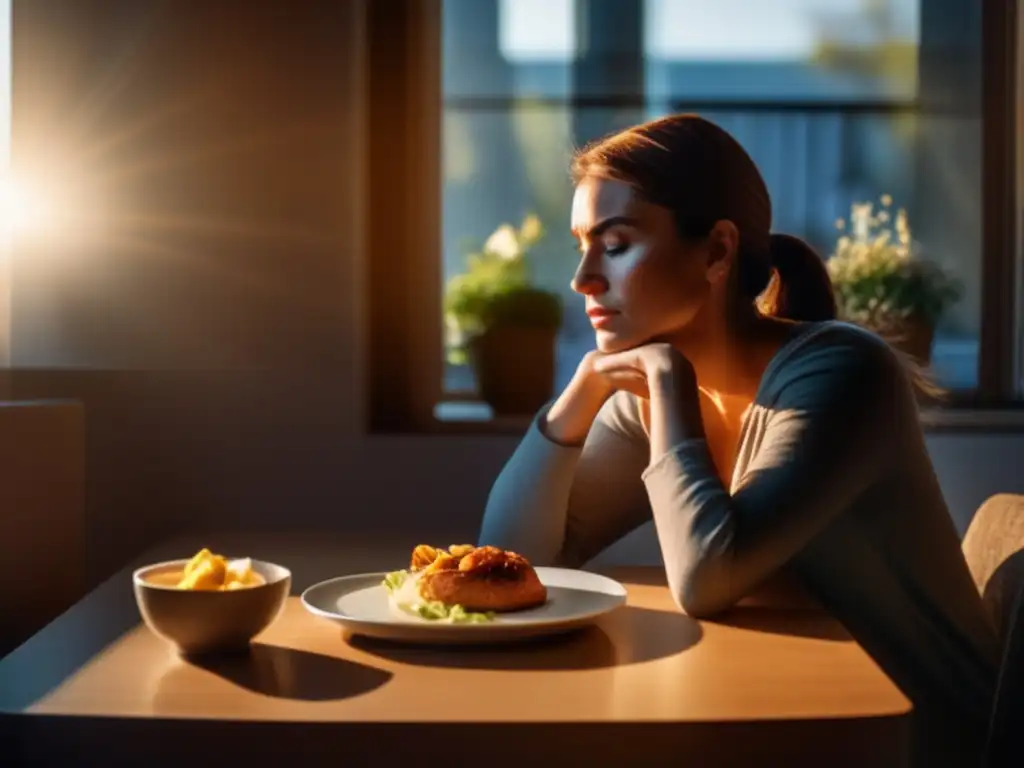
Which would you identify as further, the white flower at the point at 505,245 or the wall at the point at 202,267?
the white flower at the point at 505,245

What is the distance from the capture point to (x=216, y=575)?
1.09 meters

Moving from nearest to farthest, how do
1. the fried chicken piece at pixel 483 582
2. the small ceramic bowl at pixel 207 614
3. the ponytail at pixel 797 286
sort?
the small ceramic bowl at pixel 207 614 → the fried chicken piece at pixel 483 582 → the ponytail at pixel 797 286

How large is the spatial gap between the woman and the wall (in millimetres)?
861

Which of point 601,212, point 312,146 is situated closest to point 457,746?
point 601,212

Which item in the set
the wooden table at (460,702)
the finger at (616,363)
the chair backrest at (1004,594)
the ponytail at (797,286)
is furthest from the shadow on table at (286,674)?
the ponytail at (797,286)

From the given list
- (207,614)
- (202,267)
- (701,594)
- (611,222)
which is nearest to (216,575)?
(207,614)

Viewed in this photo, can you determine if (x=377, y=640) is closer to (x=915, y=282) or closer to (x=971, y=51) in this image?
(x=915, y=282)

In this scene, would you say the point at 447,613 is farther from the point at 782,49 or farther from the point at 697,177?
the point at 782,49

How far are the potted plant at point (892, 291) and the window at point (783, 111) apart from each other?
79 millimetres

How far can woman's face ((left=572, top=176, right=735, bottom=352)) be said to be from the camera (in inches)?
61.0

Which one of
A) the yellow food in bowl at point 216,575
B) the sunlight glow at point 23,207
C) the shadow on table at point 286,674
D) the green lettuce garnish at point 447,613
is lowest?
the shadow on table at point 286,674

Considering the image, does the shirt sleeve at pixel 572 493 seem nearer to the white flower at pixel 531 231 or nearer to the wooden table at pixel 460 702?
the wooden table at pixel 460 702

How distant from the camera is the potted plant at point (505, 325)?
8.32 ft

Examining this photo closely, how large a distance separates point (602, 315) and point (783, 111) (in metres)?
1.31
